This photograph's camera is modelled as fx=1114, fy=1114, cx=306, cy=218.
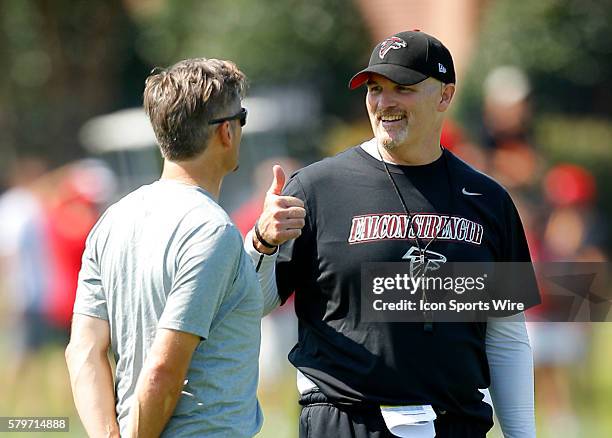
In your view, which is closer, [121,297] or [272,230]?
[121,297]

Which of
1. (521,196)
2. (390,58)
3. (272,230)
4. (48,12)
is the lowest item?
(272,230)

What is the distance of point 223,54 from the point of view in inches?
875

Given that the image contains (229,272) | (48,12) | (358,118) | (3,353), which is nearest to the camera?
(229,272)

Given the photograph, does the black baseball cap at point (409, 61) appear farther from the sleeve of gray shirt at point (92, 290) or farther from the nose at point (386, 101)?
the sleeve of gray shirt at point (92, 290)

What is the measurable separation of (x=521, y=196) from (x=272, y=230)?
7.08m

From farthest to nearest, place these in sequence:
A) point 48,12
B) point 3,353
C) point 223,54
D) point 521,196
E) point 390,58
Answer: point 48,12 < point 223,54 < point 3,353 < point 521,196 < point 390,58

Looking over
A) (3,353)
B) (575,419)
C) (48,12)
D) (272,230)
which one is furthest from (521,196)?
(48,12)

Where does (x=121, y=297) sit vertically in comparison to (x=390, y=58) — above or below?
below

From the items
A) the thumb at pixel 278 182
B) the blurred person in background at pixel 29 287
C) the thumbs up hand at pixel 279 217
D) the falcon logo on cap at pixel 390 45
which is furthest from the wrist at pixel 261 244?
the blurred person in background at pixel 29 287

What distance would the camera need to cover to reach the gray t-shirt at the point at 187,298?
2.96 metres

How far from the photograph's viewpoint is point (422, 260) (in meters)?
3.55

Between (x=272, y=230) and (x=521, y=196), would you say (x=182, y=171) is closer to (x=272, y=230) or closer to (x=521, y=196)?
(x=272, y=230)

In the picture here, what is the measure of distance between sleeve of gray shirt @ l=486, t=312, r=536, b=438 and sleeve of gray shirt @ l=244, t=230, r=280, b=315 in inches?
29.2

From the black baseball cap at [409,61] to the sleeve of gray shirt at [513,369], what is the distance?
856 millimetres
